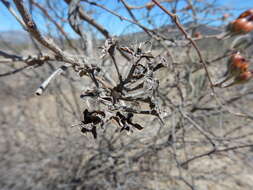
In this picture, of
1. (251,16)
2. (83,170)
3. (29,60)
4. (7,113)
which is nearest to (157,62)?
(29,60)

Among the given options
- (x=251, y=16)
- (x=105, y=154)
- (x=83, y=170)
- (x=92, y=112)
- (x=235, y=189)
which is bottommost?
(x=235, y=189)

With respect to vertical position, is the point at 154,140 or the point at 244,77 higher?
the point at 244,77

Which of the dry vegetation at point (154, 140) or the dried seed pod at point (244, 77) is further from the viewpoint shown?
the dry vegetation at point (154, 140)

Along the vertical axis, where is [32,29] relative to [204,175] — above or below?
above

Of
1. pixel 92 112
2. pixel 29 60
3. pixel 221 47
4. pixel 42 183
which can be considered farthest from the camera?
pixel 221 47

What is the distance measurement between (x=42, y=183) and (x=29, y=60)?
1.63 meters

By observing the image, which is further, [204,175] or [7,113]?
[7,113]

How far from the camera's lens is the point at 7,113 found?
3.32 metres

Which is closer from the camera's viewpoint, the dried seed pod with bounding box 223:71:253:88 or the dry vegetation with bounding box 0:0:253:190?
the dried seed pod with bounding box 223:71:253:88

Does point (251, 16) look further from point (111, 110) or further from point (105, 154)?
point (105, 154)

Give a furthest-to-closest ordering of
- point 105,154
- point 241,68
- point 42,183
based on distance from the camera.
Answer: point 42,183
point 105,154
point 241,68

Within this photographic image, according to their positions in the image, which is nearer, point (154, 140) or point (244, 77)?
point (244, 77)

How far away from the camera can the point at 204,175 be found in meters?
2.00

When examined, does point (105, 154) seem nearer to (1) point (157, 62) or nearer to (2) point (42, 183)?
(2) point (42, 183)
